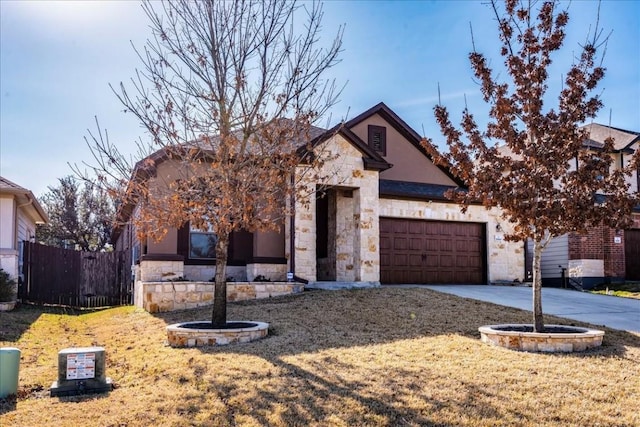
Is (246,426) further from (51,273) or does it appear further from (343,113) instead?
(51,273)

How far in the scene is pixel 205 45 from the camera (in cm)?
877

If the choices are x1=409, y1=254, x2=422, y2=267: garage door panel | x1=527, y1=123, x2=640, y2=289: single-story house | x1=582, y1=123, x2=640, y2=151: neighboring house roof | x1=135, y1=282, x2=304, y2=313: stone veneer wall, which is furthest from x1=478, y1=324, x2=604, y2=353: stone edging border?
x1=582, y1=123, x2=640, y2=151: neighboring house roof

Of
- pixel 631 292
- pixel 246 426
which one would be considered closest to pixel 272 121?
pixel 246 426

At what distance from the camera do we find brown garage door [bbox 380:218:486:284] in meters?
16.1

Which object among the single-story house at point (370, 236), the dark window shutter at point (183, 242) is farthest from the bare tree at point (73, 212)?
the dark window shutter at point (183, 242)

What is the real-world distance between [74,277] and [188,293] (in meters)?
7.64

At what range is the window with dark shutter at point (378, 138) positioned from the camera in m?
17.1

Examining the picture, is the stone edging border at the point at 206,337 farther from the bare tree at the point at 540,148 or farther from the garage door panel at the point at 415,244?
the garage door panel at the point at 415,244

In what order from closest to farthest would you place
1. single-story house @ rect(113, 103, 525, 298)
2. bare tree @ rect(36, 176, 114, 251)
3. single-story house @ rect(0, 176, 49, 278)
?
single-story house @ rect(113, 103, 525, 298)
single-story house @ rect(0, 176, 49, 278)
bare tree @ rect(36, 176, 114, 251)

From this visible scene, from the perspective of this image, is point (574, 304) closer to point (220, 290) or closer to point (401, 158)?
point (401, 158)

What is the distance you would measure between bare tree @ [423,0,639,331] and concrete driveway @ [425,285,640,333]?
273 centimetres

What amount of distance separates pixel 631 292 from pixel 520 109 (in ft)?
37.3

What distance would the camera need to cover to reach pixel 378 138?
56.5 ft

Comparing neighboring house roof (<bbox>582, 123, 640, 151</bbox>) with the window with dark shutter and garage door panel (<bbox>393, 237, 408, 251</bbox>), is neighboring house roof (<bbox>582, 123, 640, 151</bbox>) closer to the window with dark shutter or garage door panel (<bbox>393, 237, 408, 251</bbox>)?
the window with dark shutter
